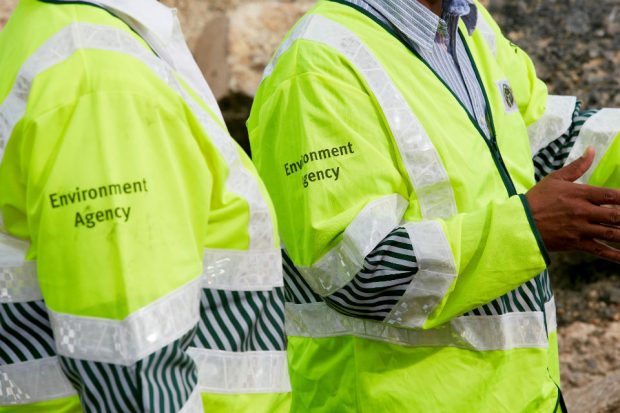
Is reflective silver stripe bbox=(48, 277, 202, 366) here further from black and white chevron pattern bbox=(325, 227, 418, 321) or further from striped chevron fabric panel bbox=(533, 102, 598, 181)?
striped chevron fabric panel bbox=(533, 102, 598, 181)

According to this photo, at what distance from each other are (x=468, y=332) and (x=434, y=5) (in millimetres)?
761

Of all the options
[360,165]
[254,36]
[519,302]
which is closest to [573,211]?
[519,302]

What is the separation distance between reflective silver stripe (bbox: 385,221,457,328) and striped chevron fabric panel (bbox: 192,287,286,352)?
0.44 metres

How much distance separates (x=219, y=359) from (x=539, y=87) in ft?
5.19

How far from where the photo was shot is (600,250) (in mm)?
2244

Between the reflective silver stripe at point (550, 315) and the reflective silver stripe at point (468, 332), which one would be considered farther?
the reflective silver stripe at point (550, 315)

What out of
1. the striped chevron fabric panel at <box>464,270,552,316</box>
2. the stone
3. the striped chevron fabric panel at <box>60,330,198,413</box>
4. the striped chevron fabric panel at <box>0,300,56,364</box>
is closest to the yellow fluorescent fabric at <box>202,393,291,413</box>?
the striped chevron fabric panel at <box>60,330,198,413</box>

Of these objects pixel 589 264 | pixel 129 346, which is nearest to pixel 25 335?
pixel 129 346

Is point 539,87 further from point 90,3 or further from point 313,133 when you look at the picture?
point 90,3

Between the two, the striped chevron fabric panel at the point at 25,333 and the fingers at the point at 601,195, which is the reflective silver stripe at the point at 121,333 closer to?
the striped chevron fabric panel at the point at 25,333

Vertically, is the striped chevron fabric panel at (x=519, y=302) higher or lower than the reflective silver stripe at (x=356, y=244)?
lower

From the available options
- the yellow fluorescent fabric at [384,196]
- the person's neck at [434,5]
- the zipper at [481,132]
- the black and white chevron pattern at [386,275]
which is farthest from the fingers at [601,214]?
the person's neck at [434,5]

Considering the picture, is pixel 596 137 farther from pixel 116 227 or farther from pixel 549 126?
pixel 116 227

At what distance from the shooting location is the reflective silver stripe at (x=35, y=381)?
165 cm
